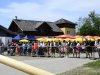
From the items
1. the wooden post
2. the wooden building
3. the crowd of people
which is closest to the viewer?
the wooden post

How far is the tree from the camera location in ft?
277

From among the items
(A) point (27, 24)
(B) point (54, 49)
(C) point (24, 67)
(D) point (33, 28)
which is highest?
(A) point (27, 24)

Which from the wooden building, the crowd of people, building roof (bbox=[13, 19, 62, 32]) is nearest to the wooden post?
the crowd of people

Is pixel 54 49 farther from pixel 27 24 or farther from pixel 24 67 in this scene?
pixel 27 24

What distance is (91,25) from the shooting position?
295 feet

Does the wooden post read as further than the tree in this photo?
No

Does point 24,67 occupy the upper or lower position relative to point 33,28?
lower

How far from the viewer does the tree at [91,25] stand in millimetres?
84562

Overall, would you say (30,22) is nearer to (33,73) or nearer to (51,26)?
(51,26)

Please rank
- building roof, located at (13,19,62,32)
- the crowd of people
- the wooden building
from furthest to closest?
the wooden building
building roof, located at (13,19,62,32)
the crowd of people

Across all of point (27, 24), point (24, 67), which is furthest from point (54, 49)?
point (27, 24)

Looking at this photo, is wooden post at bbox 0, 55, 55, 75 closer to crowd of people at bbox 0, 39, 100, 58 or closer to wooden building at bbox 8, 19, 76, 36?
crowd of people at bbox 0, 39, 100, 58

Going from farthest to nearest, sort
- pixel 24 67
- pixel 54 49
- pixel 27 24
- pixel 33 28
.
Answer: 1. pixel 33 28
2. pixel 27 24
3. pixel 54 49
4. pixel 24 67

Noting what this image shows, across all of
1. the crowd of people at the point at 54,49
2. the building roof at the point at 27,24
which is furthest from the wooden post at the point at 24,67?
the building roof at the point at 27,24
